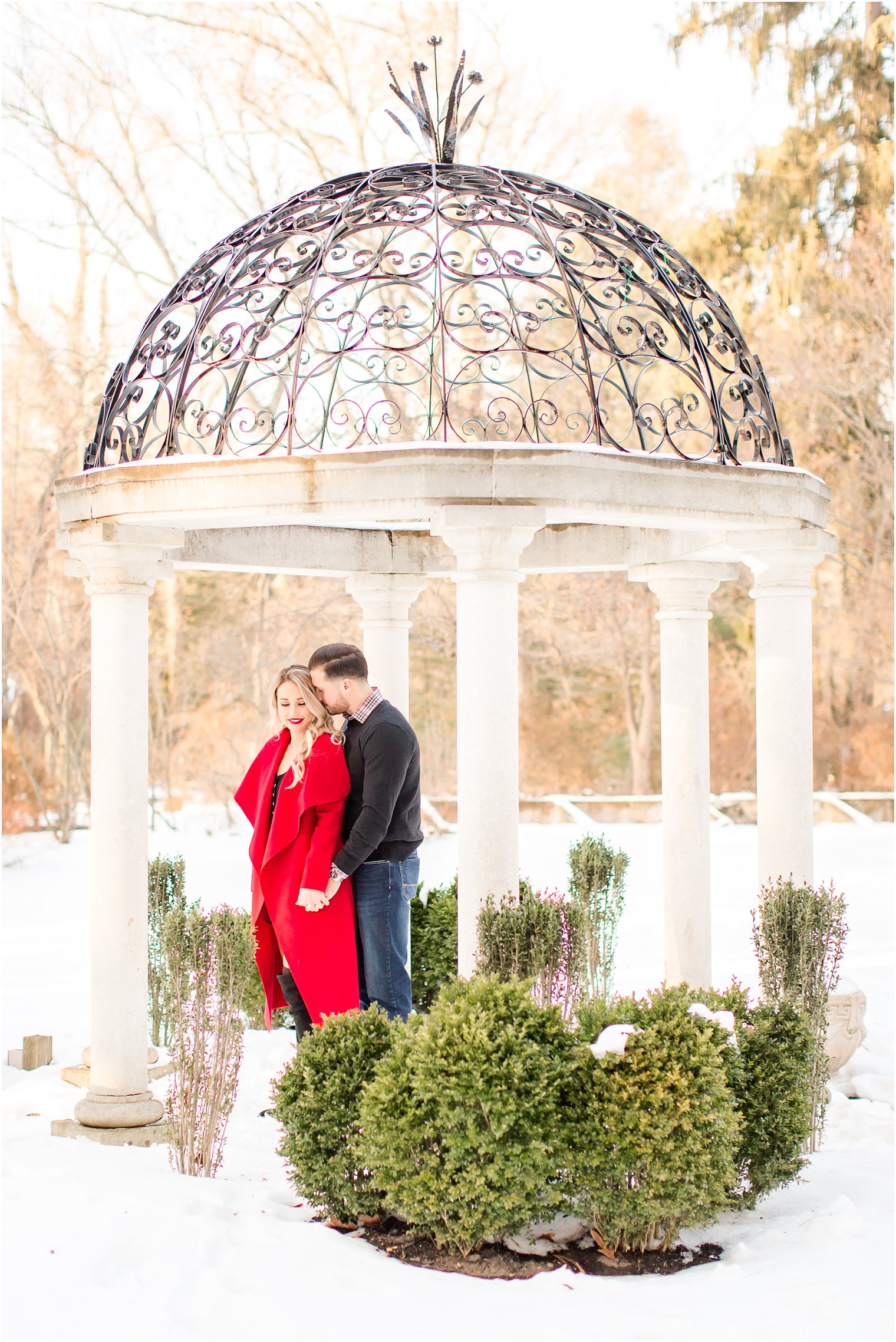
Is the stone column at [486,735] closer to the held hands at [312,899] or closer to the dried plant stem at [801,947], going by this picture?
the held hands at [312,899]

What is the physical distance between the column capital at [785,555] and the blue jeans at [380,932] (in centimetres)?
257

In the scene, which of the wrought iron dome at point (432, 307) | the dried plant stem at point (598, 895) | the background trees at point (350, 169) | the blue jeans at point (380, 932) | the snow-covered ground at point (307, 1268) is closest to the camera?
the snow-covered ground at point (307, 1268)

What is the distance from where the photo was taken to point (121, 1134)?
615 centimetres

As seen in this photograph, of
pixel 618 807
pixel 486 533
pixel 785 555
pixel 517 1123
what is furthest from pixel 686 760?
pixel 618 807

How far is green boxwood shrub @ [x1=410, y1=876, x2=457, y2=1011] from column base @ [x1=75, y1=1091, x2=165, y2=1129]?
8.86 ft

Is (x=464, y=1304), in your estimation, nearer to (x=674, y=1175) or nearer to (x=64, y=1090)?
(x=674, y=1175)

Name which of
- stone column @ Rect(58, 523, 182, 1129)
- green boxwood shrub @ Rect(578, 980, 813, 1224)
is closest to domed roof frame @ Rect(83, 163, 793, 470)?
stone column @ Rect(58, 523, 182, 1129)

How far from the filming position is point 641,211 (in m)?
23.2

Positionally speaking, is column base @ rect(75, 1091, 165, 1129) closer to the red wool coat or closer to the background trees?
the red wool coat

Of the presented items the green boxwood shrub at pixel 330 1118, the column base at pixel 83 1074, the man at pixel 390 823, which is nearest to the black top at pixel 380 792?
the man at pixel 390 823

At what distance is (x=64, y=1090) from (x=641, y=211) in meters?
20.0

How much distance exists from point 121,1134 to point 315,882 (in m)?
1.61

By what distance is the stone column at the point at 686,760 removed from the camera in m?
8.21

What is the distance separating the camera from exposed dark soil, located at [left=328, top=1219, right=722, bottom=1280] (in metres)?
4.64
